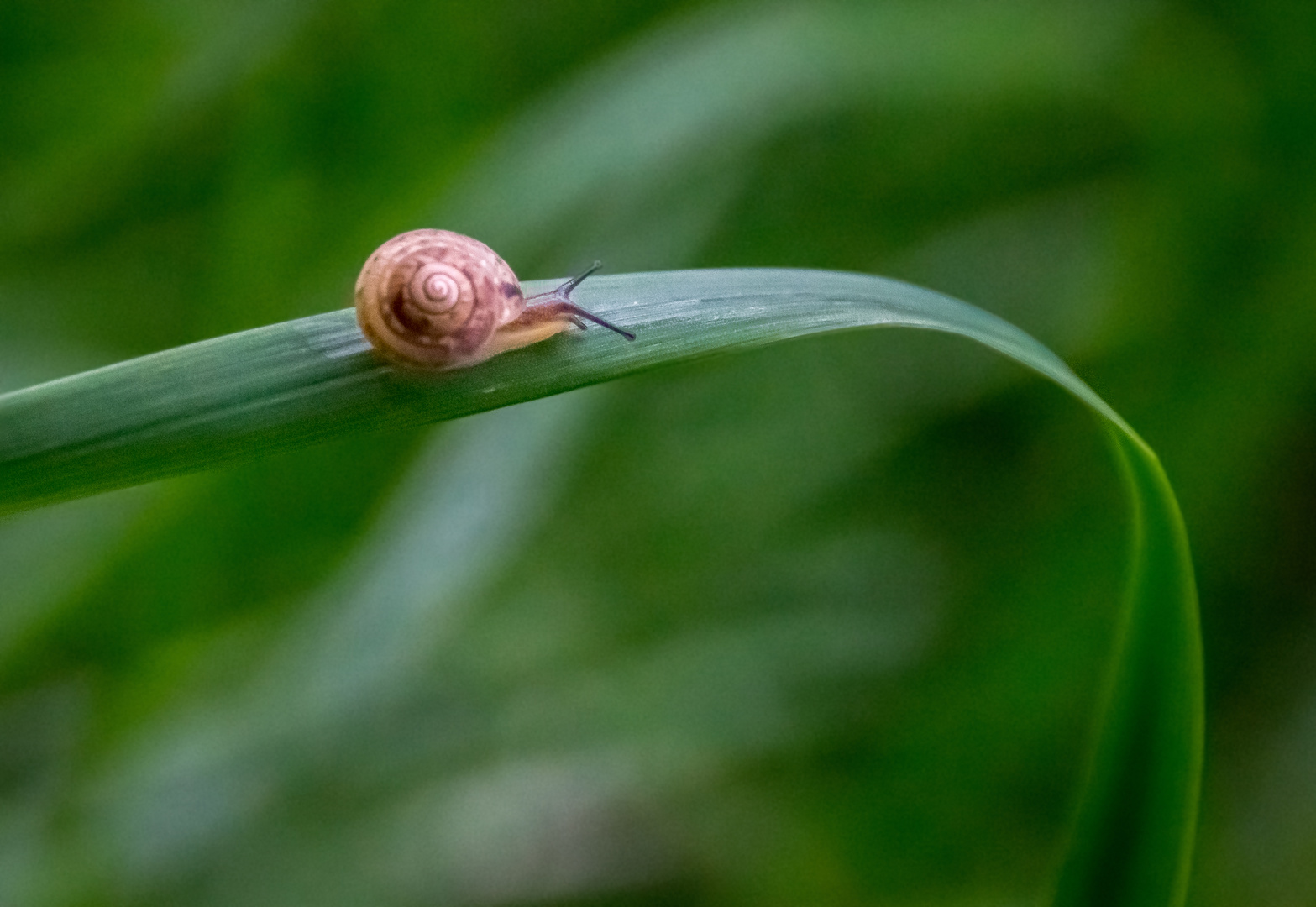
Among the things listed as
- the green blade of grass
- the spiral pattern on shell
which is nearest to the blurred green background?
the spiral pattern on shell

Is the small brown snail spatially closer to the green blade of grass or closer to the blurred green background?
the green blade of grass

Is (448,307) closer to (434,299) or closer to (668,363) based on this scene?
(434,299)

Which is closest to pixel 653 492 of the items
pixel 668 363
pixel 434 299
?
pixel 434 299

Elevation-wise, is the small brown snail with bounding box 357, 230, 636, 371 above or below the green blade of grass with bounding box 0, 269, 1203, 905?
above

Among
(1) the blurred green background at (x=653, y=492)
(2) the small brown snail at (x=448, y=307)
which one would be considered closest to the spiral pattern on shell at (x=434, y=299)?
(2) the small brown snail at (x=448, y=307)

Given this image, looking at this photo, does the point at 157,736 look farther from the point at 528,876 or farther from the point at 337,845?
the point at 528,876
